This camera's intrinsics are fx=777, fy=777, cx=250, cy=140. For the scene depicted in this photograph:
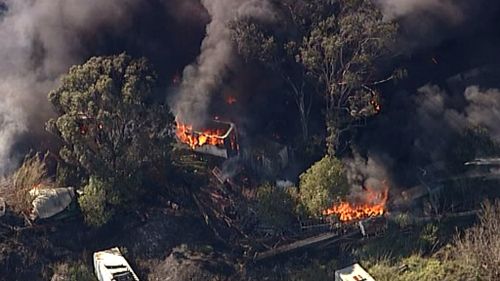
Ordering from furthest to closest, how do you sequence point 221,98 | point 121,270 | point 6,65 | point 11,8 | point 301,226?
point 11,8 < point 6,65 < point 221,98 < point 301,226 < point 121,270

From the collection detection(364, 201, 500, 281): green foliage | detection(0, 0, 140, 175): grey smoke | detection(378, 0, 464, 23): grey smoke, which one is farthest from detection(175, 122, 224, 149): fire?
detection(378, 0, 464, 23): grey smoke

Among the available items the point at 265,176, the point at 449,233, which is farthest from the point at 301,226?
the point at 449,233

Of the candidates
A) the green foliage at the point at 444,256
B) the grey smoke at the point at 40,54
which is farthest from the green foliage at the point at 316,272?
the grey smoke at the point at 40,54

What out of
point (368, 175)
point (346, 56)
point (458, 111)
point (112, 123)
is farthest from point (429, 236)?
point (112, 123)

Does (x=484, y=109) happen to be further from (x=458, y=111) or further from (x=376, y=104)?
A: (x=376, y=104)

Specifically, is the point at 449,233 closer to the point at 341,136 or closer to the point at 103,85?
the point at 341,136
